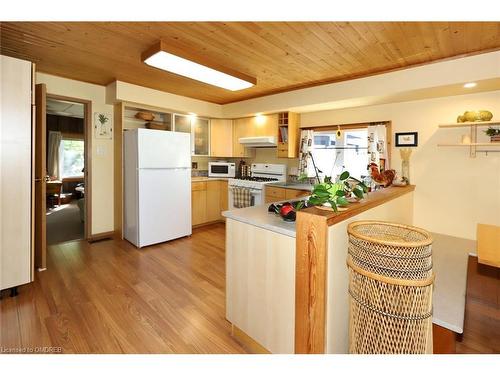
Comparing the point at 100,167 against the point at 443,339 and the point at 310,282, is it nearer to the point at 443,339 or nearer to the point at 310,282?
the point at 310,282

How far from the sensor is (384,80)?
285cm

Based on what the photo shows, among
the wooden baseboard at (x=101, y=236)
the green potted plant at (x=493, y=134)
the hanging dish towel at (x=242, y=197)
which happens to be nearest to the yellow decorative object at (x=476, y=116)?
the green potted plant at (x=493, y=134)

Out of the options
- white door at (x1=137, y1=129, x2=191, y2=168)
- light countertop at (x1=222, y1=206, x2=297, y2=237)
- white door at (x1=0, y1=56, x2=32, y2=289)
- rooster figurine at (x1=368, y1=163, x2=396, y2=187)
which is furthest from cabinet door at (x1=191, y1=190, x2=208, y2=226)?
rooster figurine at (x1=368, y1=163, x2=396, y2=187)

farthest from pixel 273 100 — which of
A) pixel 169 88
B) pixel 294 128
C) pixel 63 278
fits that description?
pixel 63 278

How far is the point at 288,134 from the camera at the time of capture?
4.11 meters

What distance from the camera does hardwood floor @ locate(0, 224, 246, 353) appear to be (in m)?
1.73

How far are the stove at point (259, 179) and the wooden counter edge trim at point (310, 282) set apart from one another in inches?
109

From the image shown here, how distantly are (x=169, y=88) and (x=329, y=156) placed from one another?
268cm

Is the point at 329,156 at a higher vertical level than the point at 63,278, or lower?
higher

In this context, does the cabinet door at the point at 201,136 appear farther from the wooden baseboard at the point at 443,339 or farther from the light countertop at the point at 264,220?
the wooden baseboard at the point at 443,339

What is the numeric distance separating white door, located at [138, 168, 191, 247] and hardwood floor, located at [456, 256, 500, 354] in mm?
3365

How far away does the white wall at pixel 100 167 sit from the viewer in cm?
360

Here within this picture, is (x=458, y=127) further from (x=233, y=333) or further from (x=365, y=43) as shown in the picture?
(x=233, y=333)
